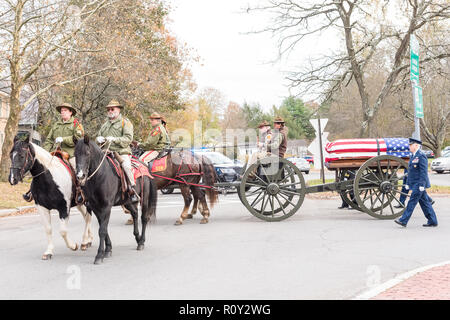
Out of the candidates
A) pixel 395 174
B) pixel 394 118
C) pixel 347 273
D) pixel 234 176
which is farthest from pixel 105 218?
pixel 394 118

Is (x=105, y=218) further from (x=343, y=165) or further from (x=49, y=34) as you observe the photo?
(x=49, y=34)

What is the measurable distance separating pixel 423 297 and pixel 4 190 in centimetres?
1863

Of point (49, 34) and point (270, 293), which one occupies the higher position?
point (49, 34)

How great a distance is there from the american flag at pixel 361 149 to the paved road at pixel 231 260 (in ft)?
5.01

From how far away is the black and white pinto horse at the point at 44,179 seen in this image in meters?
7.45

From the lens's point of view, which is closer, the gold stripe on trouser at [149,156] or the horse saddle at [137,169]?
the horse saddle at [137,169]

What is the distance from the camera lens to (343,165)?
11.2 meters

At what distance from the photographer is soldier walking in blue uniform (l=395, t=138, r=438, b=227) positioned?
9.79 meters

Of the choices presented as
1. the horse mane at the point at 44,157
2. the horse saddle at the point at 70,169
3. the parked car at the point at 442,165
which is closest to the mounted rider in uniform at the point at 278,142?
the horse saddle at the point at 70,169

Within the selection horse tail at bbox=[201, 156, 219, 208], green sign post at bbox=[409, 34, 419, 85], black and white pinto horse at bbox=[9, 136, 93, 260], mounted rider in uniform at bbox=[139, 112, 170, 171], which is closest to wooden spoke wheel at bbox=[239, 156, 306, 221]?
horse tail at bbox=[201, 156, 219, 208]

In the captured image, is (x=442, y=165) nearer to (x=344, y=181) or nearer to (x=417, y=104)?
(x=417, y=104)

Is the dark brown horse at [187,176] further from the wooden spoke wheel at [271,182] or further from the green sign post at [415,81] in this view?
the green sign post at [415,81]

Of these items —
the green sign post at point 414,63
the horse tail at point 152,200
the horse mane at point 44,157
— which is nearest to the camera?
the horse mane at point 44,157

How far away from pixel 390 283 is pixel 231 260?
2.42 metres
